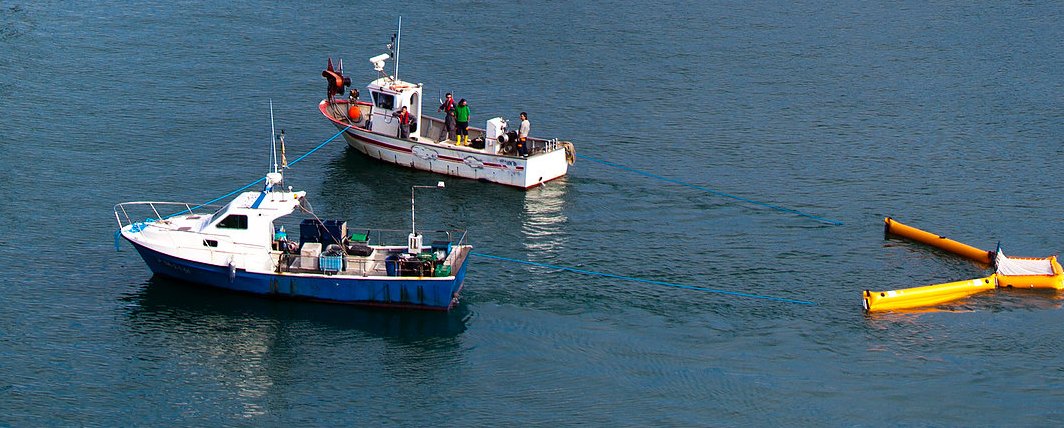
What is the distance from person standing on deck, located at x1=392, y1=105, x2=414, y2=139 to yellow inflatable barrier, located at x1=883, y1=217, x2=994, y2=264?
21246 millimetres

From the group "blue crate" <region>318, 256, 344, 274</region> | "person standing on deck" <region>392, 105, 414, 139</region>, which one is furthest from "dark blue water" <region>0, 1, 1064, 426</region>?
"person standing on deck" <region>392, 105, 414, 139</region>

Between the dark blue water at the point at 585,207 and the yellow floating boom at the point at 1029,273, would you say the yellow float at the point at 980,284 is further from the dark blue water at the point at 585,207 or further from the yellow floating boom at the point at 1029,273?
the dark blue water at the point at 585,207

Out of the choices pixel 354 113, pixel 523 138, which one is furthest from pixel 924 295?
pixel 354 113

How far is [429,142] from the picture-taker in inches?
2472

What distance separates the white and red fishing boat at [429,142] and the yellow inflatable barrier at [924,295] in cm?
1740

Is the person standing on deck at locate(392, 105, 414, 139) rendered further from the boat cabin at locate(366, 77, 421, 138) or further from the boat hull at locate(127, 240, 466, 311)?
the boat hull at locate(127, 240, 466, 311)

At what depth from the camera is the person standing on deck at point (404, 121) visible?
205 ft

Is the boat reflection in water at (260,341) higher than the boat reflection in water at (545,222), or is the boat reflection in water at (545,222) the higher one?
the boat reflection in water at (545,222)

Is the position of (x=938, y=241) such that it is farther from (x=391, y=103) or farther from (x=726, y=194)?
(x=391, y=103)

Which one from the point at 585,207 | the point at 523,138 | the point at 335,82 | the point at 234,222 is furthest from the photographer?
the point at 335,82

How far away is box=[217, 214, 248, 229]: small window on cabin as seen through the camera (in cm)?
4853

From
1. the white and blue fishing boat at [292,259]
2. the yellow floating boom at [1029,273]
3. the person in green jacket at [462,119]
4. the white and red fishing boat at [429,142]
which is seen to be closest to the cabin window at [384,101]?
the white and red fishing boat at [429,142]

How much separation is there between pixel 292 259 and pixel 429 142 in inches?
592

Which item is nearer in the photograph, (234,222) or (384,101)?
(234,222)
